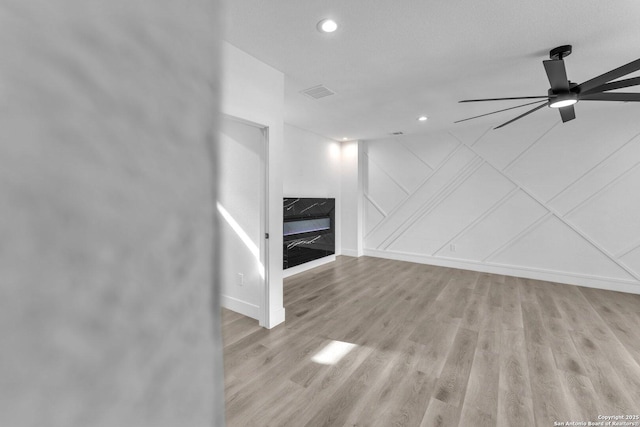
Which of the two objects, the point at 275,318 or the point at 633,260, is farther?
the point at 633,260

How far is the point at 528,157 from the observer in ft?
12.0

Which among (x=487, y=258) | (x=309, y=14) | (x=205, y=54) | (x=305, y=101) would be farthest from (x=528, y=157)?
(x=205, y=54)

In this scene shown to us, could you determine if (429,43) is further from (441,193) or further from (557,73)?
(441,193)

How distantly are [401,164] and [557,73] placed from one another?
9.75 ft

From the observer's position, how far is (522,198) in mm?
3723

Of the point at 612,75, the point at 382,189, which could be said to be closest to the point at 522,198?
the point at 382,189

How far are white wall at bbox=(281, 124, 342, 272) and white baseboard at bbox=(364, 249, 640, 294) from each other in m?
1.32

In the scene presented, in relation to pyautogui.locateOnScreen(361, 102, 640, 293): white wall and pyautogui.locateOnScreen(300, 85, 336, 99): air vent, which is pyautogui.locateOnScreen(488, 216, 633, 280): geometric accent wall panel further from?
pyautogui.locateOnScreen(300, 85, 336, 99): air vent

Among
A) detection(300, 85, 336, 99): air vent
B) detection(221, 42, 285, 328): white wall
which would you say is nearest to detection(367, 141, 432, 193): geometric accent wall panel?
detection(300, 85, 336, 99): air vent

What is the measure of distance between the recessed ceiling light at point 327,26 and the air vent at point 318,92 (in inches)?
32.3

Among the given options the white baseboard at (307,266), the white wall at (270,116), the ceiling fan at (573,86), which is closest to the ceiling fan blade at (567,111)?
the ceiling fan at (573,86)

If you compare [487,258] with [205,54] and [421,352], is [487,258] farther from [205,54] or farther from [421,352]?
[205,54]

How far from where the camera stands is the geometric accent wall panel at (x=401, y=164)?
4461 millimetres

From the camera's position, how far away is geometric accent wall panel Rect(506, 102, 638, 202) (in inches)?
127
